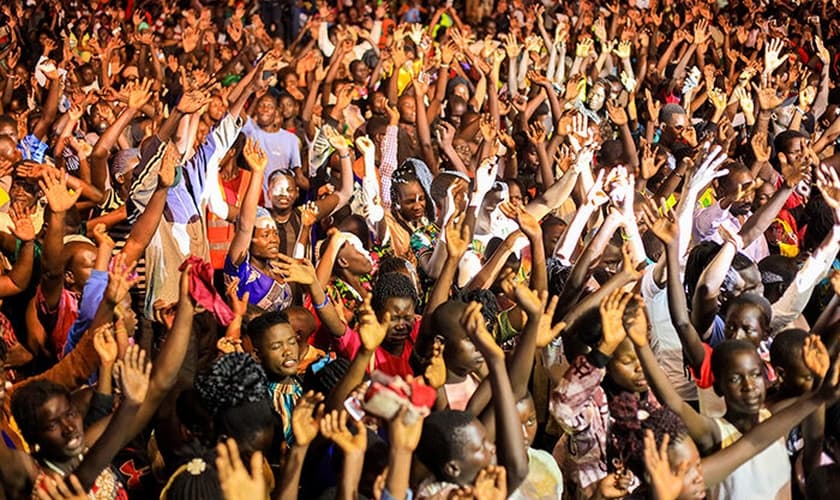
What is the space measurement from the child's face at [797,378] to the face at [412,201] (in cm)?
235

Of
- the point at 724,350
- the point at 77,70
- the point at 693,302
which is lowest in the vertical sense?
the point at 77,70

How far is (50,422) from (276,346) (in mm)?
806

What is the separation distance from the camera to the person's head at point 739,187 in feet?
19.7

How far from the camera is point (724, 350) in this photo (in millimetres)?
3580

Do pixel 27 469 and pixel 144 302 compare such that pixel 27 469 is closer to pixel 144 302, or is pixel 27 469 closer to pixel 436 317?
pixel 436 317

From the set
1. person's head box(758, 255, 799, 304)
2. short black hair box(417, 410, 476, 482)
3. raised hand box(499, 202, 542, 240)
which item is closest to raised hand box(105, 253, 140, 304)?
short black hair box(417, 410, 476, 482)

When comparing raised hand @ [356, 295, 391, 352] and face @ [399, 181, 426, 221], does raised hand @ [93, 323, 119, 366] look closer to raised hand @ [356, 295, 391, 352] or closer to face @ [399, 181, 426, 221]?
raised hand @ [356, 295, 391, 352]

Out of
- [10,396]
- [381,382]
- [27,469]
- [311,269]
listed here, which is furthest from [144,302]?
[381,382]

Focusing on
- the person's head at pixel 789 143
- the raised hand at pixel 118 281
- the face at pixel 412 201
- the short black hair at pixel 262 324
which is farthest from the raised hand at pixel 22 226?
the person's head at pixel 789 143

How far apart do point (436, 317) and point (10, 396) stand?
1.37 meters

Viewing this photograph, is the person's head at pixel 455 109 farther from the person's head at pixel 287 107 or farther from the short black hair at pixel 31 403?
the short black hair at pixel 31 403

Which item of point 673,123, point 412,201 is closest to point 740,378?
point 412,201

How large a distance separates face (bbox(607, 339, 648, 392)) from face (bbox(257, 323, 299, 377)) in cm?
103

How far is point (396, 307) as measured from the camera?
13.4ft
